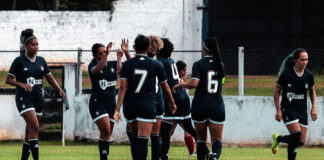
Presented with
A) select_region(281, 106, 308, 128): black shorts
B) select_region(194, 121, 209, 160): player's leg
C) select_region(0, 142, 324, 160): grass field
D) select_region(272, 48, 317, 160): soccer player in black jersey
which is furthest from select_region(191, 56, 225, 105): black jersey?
select_region(0, 142, 324, 160): grass field

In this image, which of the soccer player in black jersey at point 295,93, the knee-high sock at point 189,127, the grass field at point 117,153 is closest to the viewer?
the soccer player in black jersey at point 295,93

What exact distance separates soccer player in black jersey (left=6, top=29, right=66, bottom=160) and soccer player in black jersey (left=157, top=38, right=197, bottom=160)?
2.02 meters

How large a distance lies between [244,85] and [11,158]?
290 inches

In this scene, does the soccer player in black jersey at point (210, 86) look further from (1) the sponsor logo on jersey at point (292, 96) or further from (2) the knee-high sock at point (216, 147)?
(1) the sponsor logo on jersey at point (292, 96)

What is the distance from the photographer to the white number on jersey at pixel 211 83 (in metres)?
11.6

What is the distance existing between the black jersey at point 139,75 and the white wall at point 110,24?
20.9 meters

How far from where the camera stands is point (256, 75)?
68.3 feet

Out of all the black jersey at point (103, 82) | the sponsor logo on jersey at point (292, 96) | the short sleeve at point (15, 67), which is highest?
the short sleeve at point (15, 67)

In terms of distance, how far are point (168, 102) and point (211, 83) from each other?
66.1 inches

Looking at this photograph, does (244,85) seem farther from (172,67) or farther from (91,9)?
(91,9)

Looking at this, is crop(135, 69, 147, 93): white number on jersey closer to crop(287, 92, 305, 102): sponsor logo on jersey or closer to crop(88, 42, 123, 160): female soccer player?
crop(88, 42, 123, 160): female soccer player

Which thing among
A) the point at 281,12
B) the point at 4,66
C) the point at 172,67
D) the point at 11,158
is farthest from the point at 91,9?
the point at 172,67

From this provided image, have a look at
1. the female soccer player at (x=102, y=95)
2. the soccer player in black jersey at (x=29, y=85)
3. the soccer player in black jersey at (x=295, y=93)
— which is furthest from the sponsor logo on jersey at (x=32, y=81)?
the soccer player in black jersey at (x=295, y=93)

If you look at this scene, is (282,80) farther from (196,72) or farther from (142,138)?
Answer: (142,138)
